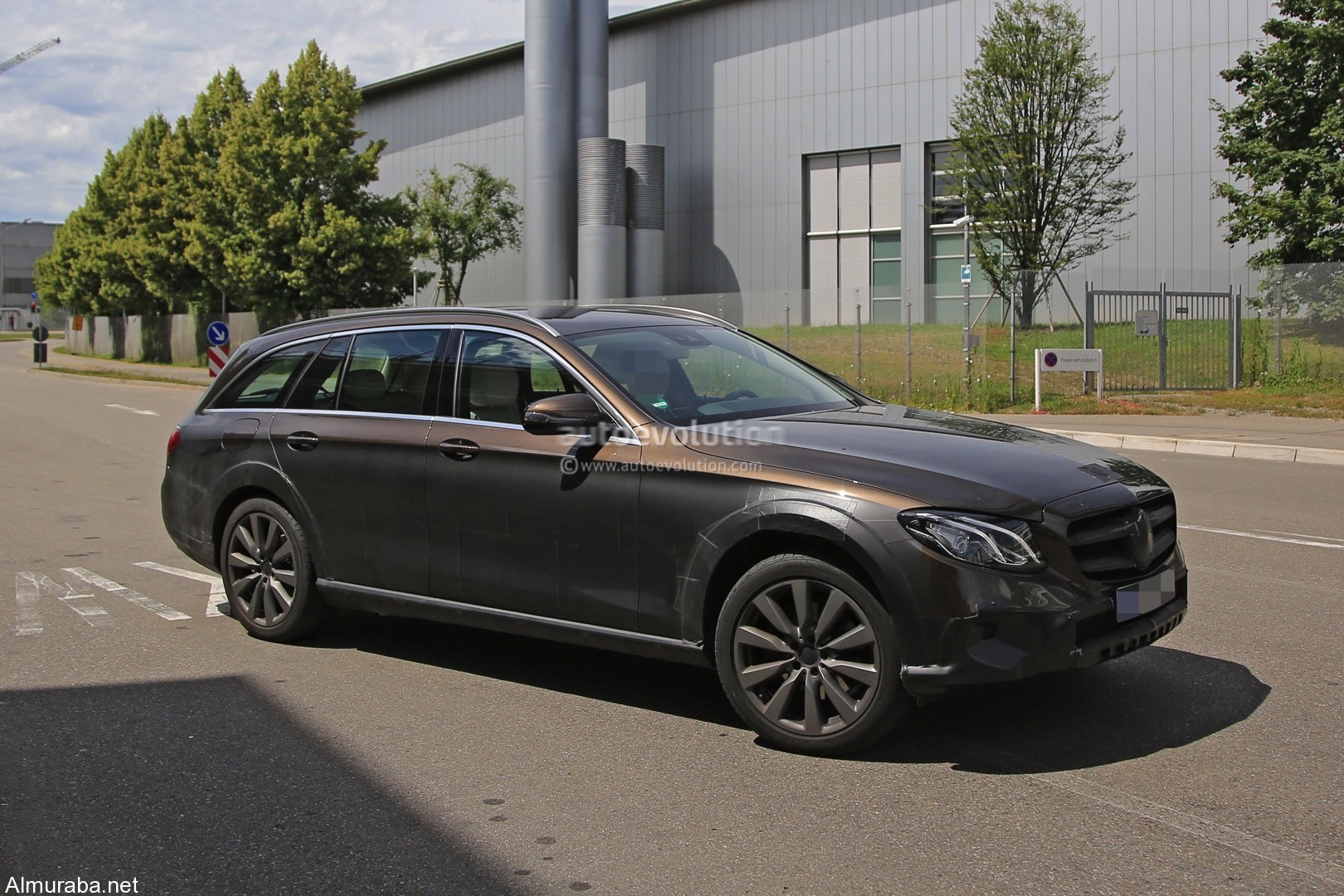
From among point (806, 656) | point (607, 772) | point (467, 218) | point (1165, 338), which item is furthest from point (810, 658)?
point (467, 218)

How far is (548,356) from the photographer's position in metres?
5.77

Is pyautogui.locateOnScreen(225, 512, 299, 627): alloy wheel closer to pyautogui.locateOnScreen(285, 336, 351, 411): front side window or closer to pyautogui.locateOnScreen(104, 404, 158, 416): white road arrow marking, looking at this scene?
pyautogui.locateOnScreen(285, 336, 351, 411): front side window

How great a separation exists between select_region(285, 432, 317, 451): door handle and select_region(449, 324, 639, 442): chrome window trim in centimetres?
86

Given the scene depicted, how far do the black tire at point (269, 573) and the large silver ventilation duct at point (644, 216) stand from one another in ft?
128

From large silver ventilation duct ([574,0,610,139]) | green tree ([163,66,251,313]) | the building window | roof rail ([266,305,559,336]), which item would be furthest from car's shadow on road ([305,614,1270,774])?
green tree ([163,66,251,313])

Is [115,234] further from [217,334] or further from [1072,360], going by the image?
[1072,360]

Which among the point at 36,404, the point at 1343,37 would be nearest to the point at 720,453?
the point at 1343,37

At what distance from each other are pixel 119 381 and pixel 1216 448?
119 feet

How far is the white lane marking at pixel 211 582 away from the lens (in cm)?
758

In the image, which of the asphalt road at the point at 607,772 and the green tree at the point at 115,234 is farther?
the green tree at the point at 115,234

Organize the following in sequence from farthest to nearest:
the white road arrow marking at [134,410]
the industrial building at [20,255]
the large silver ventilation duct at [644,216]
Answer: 1. the industrial building at [20,255]
2. the large silver ventilation duct at [644,216]
3. the white road arrow marking at [134,410]

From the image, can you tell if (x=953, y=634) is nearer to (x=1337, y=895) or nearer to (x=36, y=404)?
(x=1337, y=895)

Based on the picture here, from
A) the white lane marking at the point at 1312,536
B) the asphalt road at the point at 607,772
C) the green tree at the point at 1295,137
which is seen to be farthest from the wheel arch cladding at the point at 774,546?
the green tree at the point at 1295,137

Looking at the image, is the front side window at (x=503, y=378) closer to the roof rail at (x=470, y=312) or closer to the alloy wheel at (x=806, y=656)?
the roof rail at (x=470, y=312)
